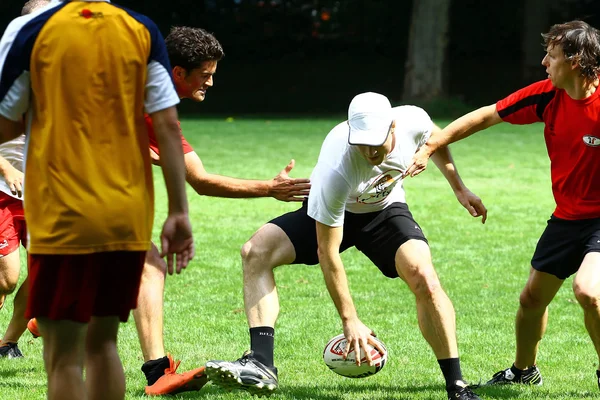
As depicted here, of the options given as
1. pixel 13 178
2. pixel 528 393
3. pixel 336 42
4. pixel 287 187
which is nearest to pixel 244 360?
pixel 287 187

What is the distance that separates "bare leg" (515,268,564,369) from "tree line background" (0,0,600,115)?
28209 millimetres

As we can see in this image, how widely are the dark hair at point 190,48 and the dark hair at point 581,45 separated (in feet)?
6.14

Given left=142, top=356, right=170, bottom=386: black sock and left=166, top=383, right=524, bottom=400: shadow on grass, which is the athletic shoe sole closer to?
left=166, top=383, right=524, bottom=400: shadow on grass

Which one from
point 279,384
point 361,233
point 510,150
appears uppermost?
point 361,233

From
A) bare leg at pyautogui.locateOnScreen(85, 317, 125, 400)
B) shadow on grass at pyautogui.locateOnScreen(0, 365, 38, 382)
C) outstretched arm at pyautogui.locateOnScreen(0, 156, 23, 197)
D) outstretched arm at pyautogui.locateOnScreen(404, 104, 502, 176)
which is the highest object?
outstretched arm at pyautogui.locateOnScreen(404, 104, 502, 176)

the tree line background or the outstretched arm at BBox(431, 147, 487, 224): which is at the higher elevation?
the outstretched arm at BBox(431, 147, 487, 224)

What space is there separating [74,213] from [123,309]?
0.46 m

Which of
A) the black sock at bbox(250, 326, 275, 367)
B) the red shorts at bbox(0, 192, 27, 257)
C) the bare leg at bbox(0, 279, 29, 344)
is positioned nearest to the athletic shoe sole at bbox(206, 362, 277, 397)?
the black sock at bbox(250, 326, 275, 367)

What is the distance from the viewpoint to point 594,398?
555 centimetres

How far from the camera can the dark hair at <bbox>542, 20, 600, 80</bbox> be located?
17.6ft

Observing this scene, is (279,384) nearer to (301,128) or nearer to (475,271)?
(475,271)

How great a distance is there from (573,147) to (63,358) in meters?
3.11

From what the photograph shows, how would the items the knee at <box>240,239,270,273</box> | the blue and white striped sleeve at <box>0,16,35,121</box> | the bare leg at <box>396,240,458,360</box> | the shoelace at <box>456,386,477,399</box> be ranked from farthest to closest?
1. the knee at <box>240,239,270,273</box>
2. the bare leg at <box>396,240,458,360</box>
3. the shoelace at <box>456,386,477,399</box>
4. the blue and white striped sleeve at <box>0,16,35,121</box>

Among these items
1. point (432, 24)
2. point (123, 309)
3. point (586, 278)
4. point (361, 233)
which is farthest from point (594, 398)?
point (432, 24)
